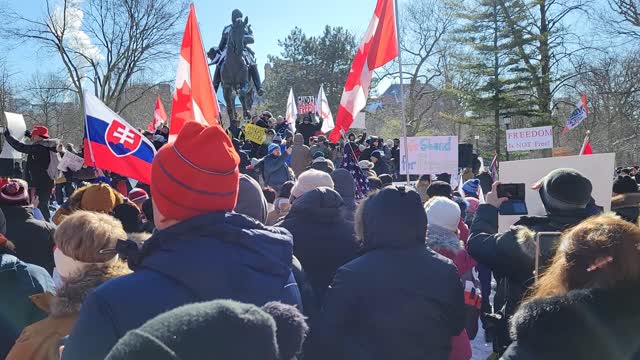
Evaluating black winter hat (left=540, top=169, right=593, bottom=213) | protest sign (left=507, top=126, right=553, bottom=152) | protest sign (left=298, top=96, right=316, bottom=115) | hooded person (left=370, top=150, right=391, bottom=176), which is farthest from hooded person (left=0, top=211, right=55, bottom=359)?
protest sign (left=298, top=96, right=316, bottom=115)

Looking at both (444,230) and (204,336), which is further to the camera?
(444,230)

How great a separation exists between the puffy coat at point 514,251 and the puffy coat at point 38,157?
8.30 metres

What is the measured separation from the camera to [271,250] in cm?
182

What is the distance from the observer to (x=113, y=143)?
4773mm

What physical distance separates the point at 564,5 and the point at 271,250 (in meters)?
Result: 34.3

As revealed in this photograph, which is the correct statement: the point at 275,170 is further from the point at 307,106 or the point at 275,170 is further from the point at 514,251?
the point at 307,106

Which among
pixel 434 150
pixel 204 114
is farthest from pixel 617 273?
pixel 434 150

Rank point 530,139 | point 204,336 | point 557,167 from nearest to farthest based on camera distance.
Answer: point 204,336
point 557,167
point 530,139

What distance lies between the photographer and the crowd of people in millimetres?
1465

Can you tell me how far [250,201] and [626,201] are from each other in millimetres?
4213

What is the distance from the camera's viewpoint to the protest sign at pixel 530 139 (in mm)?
13992

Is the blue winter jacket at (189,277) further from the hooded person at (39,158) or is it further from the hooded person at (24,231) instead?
the hooded person at (39,158)

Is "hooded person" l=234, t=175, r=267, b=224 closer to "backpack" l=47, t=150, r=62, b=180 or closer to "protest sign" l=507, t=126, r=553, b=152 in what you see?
"backpack" l=47, t=150, r=62, b=180

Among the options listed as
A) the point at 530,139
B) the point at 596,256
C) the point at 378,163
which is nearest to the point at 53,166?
the point at 378,163
